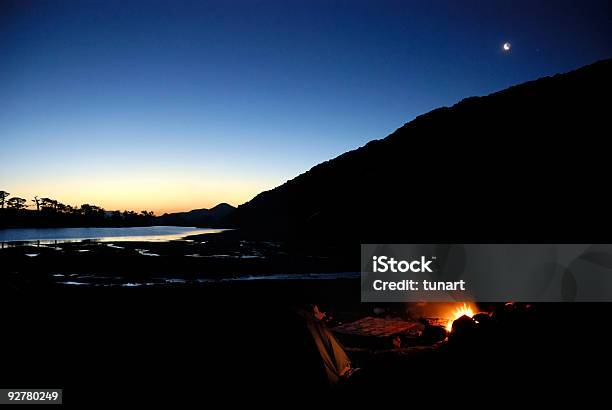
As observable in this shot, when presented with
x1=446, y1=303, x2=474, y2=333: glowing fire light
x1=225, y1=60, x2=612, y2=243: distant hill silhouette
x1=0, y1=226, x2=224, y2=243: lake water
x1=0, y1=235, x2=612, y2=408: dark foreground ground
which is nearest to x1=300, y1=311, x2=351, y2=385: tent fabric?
x1=0, y1=235, x2=612, y2=408: dark foreground ground

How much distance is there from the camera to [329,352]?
32.0 feet

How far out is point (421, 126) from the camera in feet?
298

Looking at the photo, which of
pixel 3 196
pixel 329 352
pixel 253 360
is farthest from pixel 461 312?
pixel 3 196

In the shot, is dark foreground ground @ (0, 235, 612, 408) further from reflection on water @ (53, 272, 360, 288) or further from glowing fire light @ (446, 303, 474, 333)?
reflection on water @ (53, 272, 360, 288)

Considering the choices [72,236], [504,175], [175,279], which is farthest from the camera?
[72,236]

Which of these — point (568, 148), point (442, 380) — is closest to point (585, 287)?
A: point (442, 380)

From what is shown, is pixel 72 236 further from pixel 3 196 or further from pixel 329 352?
pixel 329 352

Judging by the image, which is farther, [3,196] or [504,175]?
[3,196]

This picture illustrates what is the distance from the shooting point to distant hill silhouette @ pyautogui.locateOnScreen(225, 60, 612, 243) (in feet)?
112

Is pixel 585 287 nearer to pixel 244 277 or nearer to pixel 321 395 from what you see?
pixel 321 395

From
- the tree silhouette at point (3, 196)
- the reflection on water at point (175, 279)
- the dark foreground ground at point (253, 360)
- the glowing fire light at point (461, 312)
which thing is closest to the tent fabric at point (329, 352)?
the dark foreground ground at point (253, 360)

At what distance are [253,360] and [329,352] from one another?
8.54ft

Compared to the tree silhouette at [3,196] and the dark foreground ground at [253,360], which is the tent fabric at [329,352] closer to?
the dark foreground ground at [253,360]

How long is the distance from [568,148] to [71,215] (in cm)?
19374
